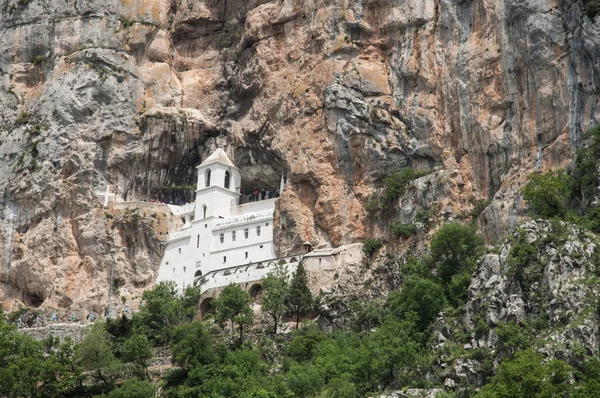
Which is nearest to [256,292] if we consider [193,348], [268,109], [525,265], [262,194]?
[262,194]

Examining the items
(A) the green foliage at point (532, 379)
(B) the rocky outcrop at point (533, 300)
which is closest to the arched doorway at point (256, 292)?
(B) the rocky outcrop at point (533, 300)

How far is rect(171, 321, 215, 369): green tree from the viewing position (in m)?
79.0

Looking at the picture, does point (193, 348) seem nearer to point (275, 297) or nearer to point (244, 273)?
point (275, 297)

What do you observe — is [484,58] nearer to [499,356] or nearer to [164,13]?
[499,356]

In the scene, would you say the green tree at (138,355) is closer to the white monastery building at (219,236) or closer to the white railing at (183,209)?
the white monastery building at (219,236)

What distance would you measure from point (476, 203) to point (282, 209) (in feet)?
52.5

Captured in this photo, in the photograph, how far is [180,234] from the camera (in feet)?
329

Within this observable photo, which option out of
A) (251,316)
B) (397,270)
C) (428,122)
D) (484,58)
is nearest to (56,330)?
(251,316)

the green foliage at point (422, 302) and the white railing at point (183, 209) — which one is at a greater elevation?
the white railing at point (183, 209)

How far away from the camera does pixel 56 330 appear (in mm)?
89625

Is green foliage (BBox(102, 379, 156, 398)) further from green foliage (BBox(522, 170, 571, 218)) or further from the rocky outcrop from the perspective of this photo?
green foliage (BBox(522, 170, 571, 218))

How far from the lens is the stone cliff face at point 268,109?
3322 inches

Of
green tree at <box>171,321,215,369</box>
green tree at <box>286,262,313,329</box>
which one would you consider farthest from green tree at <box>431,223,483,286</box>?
green tree at <box>171,321,215,369</box>

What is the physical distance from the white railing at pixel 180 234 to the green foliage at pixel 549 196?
32750 mm
